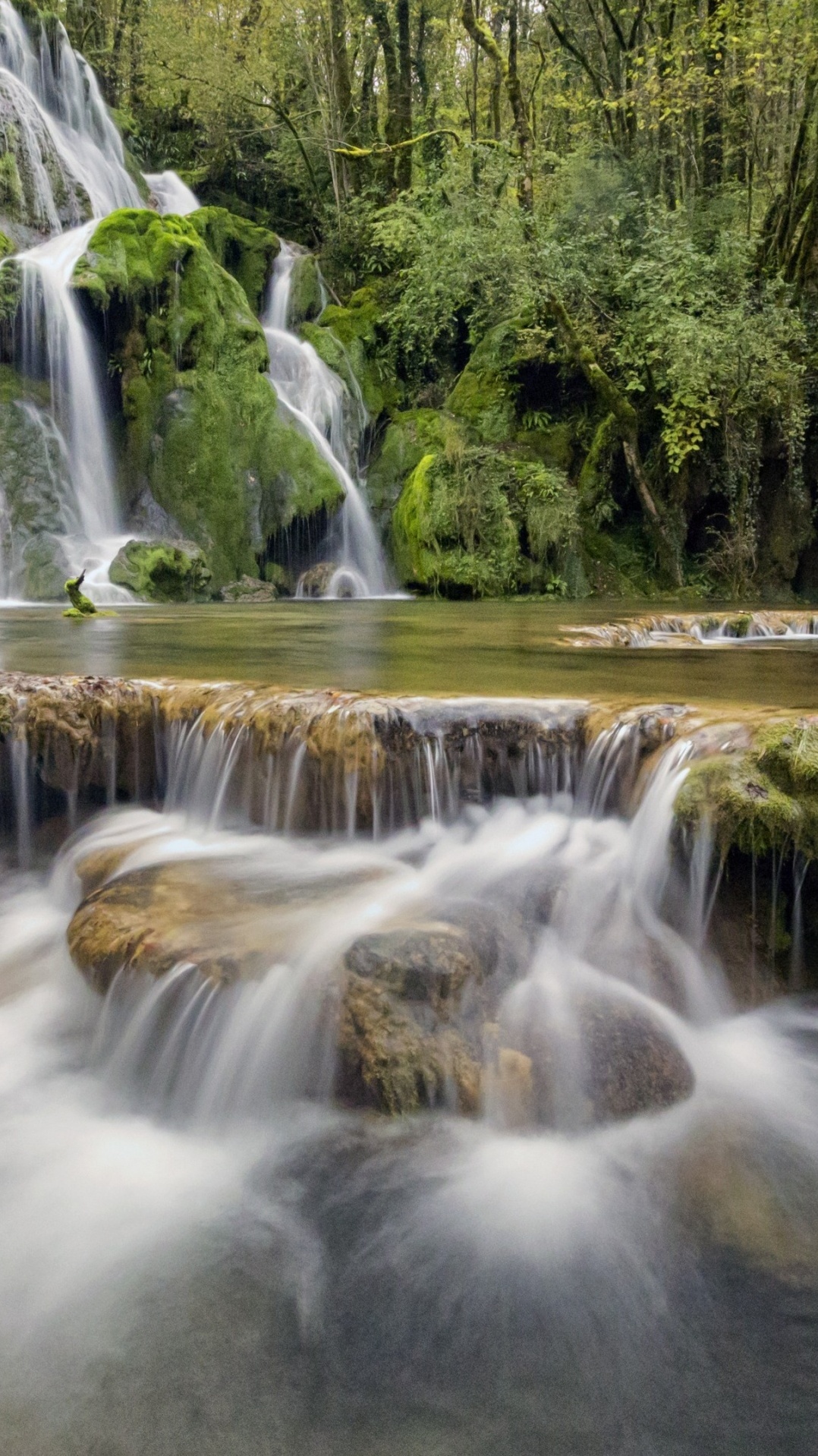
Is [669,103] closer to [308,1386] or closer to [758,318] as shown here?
[758,318]

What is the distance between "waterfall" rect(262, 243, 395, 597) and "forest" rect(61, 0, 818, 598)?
1.36ft

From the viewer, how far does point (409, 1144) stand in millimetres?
2850

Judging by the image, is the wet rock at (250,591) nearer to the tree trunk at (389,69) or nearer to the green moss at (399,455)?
the green moss at (399,455)

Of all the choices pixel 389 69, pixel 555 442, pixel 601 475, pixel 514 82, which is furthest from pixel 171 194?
pixel 601 475

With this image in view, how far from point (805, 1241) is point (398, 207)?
61.9 feet

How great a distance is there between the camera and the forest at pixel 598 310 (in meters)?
13.5

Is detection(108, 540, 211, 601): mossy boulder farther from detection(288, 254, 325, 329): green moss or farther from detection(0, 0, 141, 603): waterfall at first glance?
detection(288, 254, 325, 329): green moss

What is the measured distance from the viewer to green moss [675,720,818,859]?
3.47 meters

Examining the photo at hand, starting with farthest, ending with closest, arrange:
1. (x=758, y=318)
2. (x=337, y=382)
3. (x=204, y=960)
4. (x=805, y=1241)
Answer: (x=337, y=382), (x=758, y=318), (x=204, y=960), (x=805, y=1241)

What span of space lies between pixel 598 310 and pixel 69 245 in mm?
8549

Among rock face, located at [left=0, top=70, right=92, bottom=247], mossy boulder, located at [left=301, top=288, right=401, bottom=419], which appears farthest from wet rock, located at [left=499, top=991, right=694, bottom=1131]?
rock face, located at [left=0, top=70, right=92, bottom=247]

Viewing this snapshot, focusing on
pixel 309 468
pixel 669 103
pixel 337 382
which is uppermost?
pixel 669 103

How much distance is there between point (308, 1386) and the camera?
2.02 meters

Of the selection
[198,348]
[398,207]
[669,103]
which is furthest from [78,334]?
[669,103]
